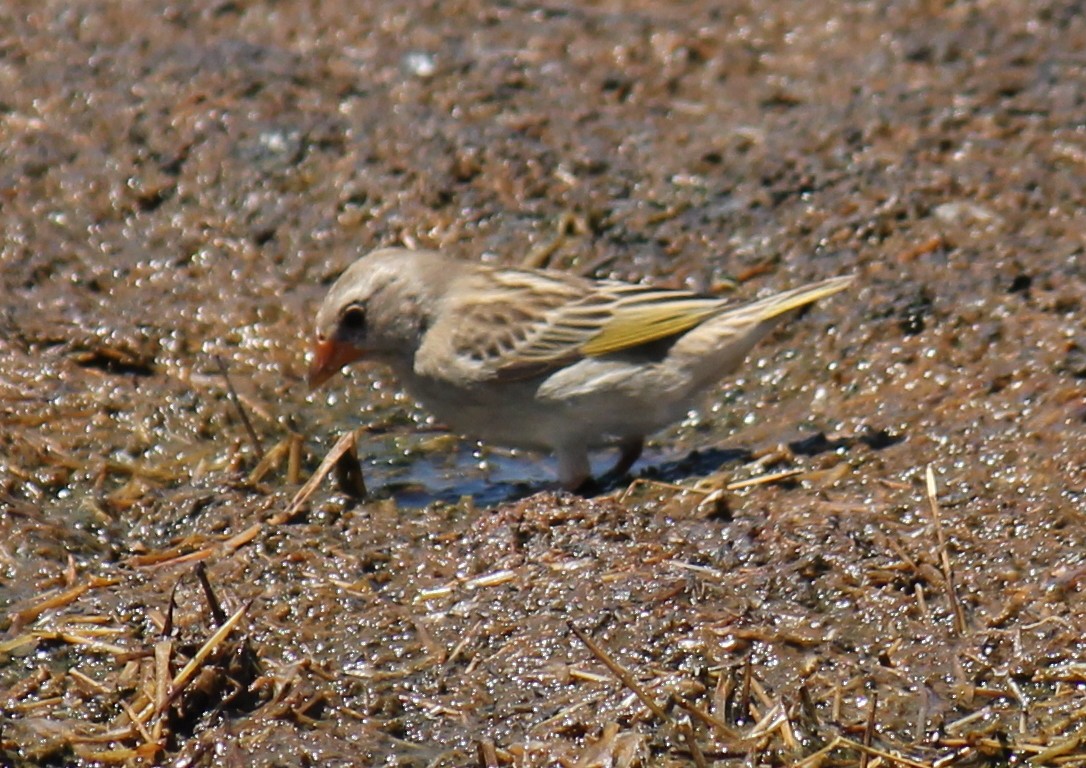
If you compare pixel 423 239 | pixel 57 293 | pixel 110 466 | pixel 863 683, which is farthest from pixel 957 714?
pixel 57 293

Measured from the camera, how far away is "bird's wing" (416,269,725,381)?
8.26 m

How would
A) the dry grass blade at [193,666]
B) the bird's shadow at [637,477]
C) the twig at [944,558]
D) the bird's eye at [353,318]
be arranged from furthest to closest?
the bird's eye at [353,318]
the bird's shadow at [637,477]
the twig at [944,558]
the dry grass blade at [193,666]

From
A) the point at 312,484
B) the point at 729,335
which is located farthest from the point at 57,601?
the point at 729,335

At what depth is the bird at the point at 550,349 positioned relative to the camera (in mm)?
8250

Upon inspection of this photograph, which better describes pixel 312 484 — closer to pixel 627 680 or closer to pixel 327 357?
pixel 327 357

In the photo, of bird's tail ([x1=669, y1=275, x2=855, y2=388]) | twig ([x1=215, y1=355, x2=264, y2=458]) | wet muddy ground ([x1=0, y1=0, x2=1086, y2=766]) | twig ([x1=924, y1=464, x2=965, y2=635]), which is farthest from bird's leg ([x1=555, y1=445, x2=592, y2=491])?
twig ([x1=924, y1=464, x2=965, y2=635])

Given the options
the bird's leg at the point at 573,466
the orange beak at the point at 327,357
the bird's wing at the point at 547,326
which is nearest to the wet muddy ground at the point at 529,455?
the bird's leg at the point at 573,466

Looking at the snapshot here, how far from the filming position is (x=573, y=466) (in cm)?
825

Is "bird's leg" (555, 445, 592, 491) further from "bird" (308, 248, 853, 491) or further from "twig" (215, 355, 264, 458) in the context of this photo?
"twig" (215, 355, 264, 458)

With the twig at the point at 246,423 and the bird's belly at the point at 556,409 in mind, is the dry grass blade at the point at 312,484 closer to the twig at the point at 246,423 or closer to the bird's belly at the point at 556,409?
the twig at the point at 246,423

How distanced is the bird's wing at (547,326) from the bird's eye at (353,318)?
34cm

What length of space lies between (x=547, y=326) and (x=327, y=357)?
3.79 ft

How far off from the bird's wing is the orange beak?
1.22 ft

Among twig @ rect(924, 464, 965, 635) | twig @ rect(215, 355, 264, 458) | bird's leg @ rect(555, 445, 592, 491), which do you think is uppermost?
twig @ rect(215, 355, 264, 458)
